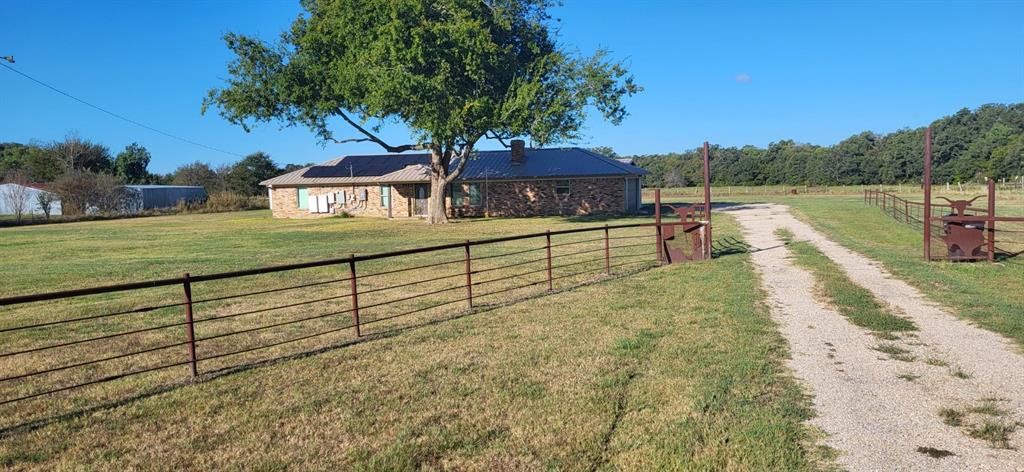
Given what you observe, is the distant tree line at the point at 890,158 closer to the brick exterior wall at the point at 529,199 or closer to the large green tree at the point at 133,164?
the brick exterior wall at the point at 529,199

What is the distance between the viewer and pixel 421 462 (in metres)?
3.85

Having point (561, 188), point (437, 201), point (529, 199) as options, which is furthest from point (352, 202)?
point (561, 188)

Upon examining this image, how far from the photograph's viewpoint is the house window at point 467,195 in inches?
1430

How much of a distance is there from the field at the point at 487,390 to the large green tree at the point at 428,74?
15.2 metres

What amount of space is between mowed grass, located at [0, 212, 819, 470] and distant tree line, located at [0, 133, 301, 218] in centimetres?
5051

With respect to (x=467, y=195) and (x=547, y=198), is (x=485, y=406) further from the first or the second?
(x=467, y=195)

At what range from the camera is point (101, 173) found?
53.2 m

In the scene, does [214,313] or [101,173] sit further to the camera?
[101,173]

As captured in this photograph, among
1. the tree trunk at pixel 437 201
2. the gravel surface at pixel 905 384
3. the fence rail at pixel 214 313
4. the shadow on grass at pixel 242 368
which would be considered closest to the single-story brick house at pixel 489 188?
the tree trunk at pixel 437 201

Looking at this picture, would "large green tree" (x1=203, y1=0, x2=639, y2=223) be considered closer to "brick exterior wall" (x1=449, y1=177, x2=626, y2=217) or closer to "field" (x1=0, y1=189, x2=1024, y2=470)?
"brick exterior wall" (x1=449, y1=177, x2=626, y2=217)

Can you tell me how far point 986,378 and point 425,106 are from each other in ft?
70.9

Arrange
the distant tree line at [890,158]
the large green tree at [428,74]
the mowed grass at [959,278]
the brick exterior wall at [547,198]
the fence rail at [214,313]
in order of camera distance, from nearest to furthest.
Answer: the fence rail at [214,313]
the mowed grass at [959,278]
the large green tree at [428,74]
the brick exterior wall at [547,198]
the distant tree line at [890,158]

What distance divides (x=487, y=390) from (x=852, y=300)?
631 centimetres

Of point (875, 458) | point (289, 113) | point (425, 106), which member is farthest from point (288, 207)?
point (875, 458)
